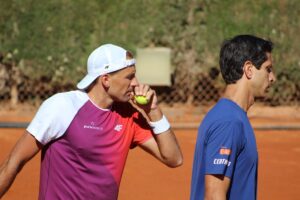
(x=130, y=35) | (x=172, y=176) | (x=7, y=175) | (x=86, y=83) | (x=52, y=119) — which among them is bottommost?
(x=172, y=176)

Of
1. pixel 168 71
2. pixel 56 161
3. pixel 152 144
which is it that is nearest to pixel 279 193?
pixel 152 144

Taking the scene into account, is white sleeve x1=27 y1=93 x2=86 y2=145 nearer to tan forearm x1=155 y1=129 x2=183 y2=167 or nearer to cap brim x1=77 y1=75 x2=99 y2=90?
cap brim x1=77 y1=75 x2=99 y2=90

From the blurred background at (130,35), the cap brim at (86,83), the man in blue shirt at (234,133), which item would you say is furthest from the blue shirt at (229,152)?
the blurred background at (130,35)

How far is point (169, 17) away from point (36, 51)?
7.38ft

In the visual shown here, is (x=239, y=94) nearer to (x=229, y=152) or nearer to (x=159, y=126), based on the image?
(x=229, y=152)

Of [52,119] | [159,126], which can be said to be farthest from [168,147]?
[52,119]

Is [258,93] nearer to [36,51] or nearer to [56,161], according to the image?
[56,161]

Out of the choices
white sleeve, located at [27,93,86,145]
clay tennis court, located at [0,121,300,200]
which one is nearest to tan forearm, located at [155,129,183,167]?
white sleeve, located at [27,93,86,145]

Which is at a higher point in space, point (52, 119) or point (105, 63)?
point (105, 63)

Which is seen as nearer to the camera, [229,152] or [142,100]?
[229,152]

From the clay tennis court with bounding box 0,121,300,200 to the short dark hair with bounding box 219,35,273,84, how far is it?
3.88 metres

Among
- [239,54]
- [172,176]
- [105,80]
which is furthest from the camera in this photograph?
[172,176]

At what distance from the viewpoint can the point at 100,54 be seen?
4336 millimetres

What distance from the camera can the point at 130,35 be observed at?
12148 millimetres
